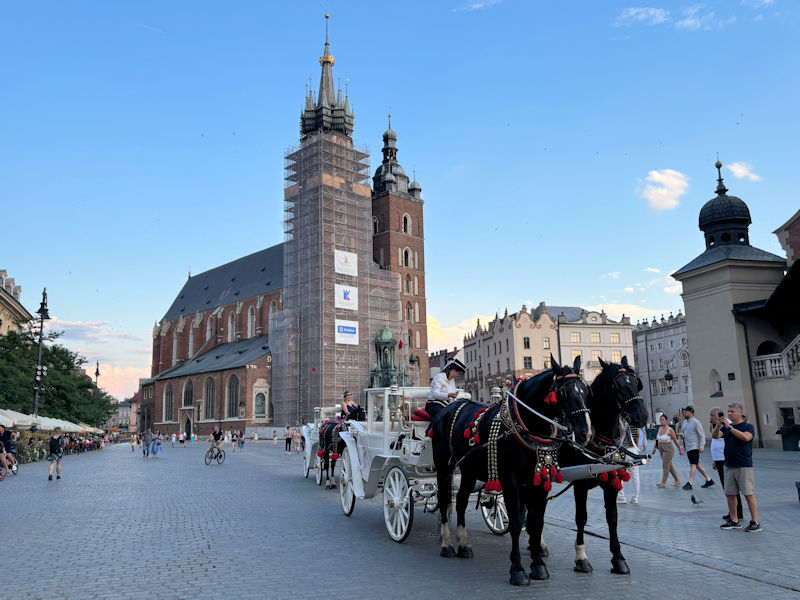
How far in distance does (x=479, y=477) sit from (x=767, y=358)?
73.4 ft

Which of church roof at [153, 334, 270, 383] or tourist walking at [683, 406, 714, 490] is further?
church roof at [153, 334, 270, 383]

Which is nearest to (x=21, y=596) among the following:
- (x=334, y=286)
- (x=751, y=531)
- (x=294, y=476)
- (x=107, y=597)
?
(x=107, y=597)

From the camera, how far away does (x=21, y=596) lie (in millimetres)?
5859

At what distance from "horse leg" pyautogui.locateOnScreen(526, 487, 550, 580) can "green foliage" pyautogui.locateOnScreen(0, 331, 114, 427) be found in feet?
111

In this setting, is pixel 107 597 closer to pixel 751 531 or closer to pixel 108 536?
pixel 108 536

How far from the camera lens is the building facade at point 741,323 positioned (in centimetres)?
2469

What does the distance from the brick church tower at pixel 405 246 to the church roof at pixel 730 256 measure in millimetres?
38133

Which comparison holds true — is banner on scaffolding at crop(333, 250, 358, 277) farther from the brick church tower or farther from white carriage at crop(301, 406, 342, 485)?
white carriage at crop(301, 406, 342, 485)

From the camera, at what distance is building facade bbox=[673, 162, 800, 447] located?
24688 millimetres

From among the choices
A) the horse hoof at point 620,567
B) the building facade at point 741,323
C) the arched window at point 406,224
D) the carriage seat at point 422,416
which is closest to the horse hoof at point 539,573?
the horse hoof at point 620,567

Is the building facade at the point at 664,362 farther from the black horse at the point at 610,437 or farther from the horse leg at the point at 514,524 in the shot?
the horse leg at the point at 514,524

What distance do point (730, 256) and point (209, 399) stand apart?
5264 cm

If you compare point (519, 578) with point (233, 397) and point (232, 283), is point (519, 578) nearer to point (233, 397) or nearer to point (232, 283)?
point (233, 397)

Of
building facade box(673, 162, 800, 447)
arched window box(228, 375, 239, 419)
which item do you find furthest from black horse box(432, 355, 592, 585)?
arched window box(228, 375, 239, 419)
